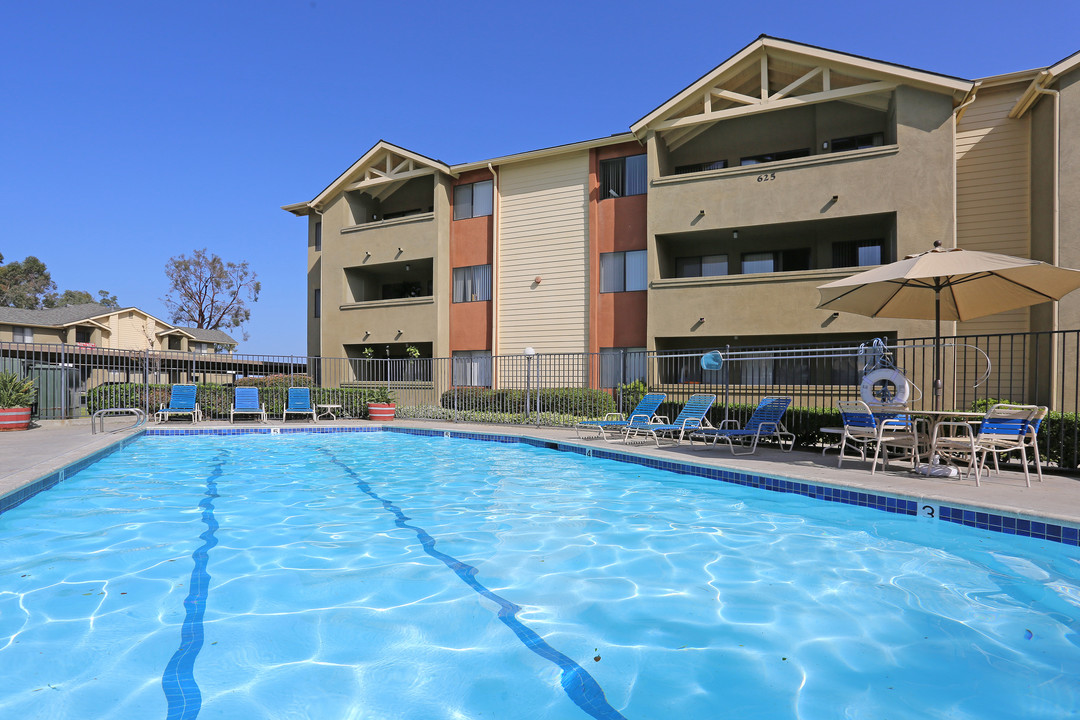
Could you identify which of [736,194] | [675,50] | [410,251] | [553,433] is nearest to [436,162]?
[410,251]

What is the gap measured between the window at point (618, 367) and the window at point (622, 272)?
6.49 feet

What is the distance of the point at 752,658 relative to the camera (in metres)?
3.00

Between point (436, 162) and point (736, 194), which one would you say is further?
point (436, 162)

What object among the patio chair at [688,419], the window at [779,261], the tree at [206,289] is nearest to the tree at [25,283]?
the tree at [206,289]

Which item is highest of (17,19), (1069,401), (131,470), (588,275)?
(17,19)

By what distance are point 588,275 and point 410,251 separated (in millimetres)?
6735

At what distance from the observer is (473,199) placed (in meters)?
20.8

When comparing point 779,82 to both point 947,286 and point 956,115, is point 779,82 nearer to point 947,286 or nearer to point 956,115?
point 956,115

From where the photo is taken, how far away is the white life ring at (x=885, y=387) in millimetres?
7512

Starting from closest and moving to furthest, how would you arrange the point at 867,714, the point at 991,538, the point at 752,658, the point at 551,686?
the point at 867,714 → the point at 551,686 → the point at 752,658 → the point at 991,538

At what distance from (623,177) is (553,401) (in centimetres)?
766

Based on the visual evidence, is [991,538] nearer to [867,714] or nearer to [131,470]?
[867,714]

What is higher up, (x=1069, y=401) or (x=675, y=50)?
(x=675, y=50)

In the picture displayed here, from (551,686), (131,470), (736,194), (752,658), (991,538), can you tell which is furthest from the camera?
(736,194)
